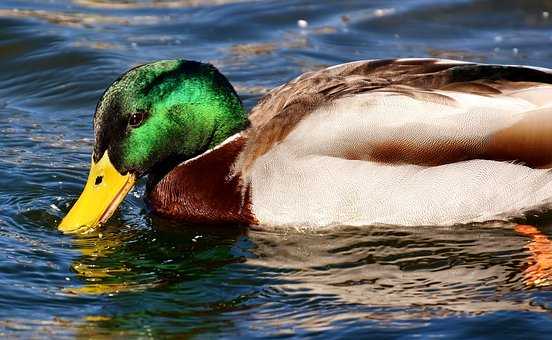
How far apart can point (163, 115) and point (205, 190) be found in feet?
1.69

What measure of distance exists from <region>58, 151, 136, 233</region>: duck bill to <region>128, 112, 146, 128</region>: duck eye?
23 cm

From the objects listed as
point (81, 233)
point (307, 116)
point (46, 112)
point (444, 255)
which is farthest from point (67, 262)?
point (46, 112)

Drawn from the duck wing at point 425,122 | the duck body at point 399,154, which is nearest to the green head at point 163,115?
the duck body at point 399,154

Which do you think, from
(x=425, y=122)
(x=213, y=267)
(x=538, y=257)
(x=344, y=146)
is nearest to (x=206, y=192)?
(x=213, y=267)

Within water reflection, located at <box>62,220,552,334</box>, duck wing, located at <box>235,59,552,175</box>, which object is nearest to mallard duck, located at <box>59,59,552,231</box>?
duck wing, located at <box>235,59,552,175</box>

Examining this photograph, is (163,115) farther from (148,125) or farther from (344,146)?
(344,146)

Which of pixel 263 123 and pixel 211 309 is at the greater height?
pixel 263 123

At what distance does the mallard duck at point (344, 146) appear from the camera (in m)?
7.21

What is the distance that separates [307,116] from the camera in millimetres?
7293

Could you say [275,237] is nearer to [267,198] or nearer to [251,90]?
[267,198]

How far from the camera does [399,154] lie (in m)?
7.20

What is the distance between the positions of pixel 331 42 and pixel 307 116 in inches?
183

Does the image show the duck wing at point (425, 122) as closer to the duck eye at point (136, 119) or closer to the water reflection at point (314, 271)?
the water reflection at point (314, 271)

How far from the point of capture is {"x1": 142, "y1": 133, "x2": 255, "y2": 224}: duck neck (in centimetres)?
749
